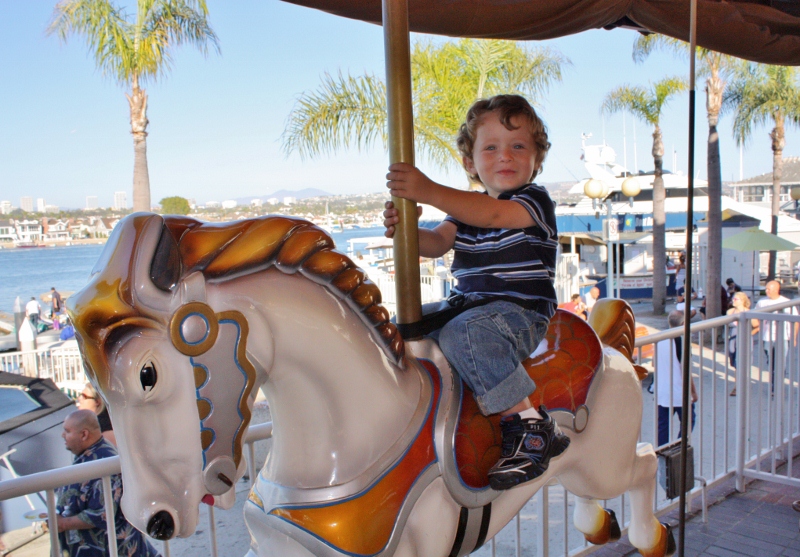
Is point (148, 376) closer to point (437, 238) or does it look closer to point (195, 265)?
point (195, 265)

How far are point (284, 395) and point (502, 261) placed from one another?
2.03 feet

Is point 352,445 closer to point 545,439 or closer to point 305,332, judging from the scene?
→ point 305,332

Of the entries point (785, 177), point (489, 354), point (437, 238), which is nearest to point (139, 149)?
point (437, 238)

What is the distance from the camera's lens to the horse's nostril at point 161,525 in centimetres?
97

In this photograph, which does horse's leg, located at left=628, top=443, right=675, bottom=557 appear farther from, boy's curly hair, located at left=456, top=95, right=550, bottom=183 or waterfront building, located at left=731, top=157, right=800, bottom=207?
waterfront building, located at left=731, top=157, right=800, bottom=207

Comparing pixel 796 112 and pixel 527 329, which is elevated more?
pixel 796 112

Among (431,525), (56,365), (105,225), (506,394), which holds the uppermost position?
(105,225)

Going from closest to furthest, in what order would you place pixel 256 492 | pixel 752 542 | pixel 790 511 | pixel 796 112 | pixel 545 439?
pixel 256 492 → pixel 545 439 → pixel 752 542 → pixel 790 511 → pixel 796 112

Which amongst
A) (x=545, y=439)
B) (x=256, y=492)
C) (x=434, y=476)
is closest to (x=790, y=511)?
(x=545, y=439)

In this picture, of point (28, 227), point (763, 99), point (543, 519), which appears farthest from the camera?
point (28, 227)

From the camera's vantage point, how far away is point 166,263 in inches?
37.3

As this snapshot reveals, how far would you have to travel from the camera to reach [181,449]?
3.20ft

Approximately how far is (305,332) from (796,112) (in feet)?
63.3

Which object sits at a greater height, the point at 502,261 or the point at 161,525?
the point at 502,261
